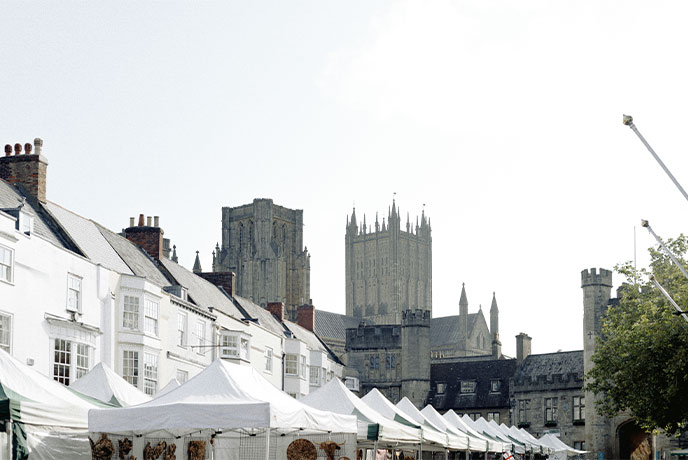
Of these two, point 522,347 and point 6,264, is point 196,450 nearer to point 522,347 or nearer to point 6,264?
point 6,264

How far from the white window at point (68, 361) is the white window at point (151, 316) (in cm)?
347

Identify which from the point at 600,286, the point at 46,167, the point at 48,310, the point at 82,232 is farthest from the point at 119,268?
the point at 600,286

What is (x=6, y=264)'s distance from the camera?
85.7ft

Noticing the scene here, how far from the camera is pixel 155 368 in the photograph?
34.2 m

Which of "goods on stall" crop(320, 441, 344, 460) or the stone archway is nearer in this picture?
"goods on stall" crop(320, 441, 344, 460)

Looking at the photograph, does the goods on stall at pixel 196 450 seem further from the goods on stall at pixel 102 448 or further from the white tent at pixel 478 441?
the white tent at pixel 478 441

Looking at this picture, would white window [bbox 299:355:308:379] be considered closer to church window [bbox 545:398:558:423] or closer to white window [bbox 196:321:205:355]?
white window [bbox 196:321:205:355]

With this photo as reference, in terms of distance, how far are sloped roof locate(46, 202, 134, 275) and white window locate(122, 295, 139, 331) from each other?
109 cm

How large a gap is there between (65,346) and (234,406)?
14382 mm

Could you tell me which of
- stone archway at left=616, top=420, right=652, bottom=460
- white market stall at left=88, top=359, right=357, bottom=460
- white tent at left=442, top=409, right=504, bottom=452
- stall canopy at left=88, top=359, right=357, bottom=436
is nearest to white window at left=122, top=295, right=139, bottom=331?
white tent at left=442, top=409, right=504, bottom=452

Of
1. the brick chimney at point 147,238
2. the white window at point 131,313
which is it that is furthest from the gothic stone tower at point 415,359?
the white window at point 131,313

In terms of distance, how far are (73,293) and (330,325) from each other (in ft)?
324

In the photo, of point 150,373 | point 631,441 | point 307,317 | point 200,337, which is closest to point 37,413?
point 150,373

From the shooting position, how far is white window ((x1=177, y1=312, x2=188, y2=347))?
37188mm
